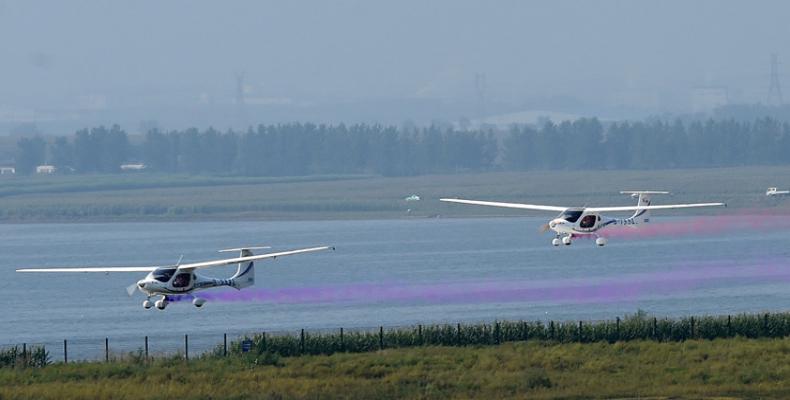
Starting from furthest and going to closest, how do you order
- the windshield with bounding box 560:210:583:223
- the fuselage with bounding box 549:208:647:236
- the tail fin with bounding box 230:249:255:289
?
the windshield with bounding box 560:210:583:223, the fuselage with bounding box 549:208:647:236, the tail fin with bounding box 230:249:255:289

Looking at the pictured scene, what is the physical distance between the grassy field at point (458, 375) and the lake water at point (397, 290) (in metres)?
24.1

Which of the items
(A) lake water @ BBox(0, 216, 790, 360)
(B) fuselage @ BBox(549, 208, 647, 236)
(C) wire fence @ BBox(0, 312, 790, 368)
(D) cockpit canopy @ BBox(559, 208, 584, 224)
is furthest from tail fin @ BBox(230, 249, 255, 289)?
(A) lake water @ BBox(0, 216, 790, 360)

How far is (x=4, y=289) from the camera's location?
158625mm

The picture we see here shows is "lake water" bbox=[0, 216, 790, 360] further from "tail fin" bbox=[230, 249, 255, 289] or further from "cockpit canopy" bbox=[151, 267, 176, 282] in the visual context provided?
"cockpit canopy" bbox=[151, 267, 176, 282]

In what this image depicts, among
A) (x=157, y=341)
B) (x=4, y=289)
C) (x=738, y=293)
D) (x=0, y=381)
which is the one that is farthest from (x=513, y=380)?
(x=4, y=289)

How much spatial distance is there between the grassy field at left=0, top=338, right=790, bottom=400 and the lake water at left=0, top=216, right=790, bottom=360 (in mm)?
24096

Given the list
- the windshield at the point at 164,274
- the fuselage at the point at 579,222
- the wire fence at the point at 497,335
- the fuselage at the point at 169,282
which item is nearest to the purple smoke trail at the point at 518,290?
the fuselage at the point at 579,222

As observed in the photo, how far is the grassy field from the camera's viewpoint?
68.8m

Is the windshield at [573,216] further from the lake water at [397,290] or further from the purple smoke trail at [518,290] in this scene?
the purple smoke trail at [518,290]

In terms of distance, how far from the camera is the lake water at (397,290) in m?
116

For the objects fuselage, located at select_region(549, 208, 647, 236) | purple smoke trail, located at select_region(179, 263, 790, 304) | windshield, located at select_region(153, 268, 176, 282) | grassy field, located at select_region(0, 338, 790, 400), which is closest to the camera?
grassy field, located at select_region(0, 338, 790, 400)

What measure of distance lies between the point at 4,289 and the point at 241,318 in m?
42.0

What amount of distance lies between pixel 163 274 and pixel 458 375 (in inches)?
613

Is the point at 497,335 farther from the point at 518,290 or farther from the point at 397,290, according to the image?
the point at 397,290
